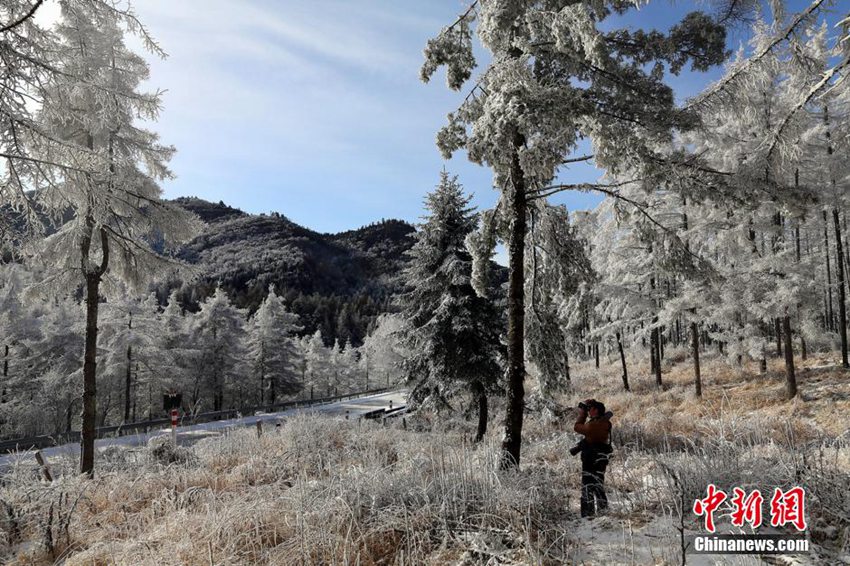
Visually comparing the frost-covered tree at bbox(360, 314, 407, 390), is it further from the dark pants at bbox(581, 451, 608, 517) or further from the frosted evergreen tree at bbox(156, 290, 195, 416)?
the dark pants at bbox(581, 451, 608, 517)

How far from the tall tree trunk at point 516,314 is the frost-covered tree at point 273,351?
3446 centimetres

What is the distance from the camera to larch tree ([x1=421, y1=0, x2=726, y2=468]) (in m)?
5.65

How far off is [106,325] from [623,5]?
3306 cm

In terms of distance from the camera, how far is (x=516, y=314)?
7.30 metres

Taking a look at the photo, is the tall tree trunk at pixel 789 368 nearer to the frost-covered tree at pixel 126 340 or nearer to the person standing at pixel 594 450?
the person standing at pixel 594 450

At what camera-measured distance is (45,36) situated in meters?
6.68

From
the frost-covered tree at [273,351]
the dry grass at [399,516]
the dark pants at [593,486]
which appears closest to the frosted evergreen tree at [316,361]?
the frost-covered tree at [273,351]

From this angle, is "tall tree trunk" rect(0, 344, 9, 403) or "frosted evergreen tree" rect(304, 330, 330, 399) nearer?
"tall tree trunk" rect(0, 344, 9, 403)

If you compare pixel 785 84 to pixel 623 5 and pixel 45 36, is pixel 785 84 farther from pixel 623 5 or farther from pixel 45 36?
pixel 45 36

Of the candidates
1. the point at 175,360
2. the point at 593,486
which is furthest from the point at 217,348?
the point at 593,486

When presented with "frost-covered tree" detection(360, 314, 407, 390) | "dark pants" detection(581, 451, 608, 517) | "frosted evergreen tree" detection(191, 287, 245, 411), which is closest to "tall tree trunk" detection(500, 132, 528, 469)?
"dark pants" detection(581, 451, 608, 517)

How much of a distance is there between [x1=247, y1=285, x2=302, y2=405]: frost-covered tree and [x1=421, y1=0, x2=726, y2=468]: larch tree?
34.5m

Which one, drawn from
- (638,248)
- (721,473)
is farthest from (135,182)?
(638,248)

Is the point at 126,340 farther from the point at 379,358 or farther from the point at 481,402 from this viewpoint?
the point at 379,358
